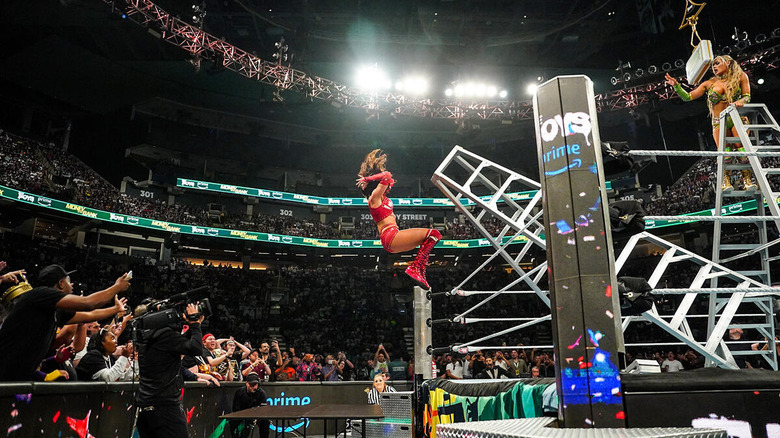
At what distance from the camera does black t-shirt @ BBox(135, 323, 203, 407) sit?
3.93 metres

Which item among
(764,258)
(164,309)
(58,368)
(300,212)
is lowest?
(58,368)

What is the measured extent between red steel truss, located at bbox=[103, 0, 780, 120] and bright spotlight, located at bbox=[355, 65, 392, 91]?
412mm

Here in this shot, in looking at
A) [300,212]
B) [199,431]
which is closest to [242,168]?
[300,212]

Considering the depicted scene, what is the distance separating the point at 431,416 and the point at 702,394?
1.91 meters

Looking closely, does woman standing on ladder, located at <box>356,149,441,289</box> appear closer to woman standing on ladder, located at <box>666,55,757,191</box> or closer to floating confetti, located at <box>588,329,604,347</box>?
woman standing on ladder, located at <box>666,55,757,191</box>

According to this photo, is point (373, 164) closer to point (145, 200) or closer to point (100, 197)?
point (100, 197)

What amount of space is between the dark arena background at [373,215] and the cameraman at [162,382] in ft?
0.09

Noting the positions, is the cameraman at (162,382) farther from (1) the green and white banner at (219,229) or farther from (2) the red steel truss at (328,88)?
(1) the green and white banner at (219,229)

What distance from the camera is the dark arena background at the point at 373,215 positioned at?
1.94m

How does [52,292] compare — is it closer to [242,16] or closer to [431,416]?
[431,416]

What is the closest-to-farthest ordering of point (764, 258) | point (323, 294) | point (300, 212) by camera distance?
point (764, 258)
point (323, 294)
point (300, 212)

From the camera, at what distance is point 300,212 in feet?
99.3

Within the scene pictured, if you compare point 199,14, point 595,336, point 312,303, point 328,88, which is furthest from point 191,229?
point 595,336

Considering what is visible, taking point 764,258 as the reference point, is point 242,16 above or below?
above
